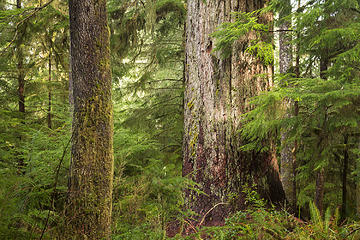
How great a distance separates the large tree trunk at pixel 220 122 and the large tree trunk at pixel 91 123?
1.26m

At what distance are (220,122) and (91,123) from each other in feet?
5.66

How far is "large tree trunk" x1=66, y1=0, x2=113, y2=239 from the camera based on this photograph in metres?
2.98

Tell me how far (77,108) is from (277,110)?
2.34 m

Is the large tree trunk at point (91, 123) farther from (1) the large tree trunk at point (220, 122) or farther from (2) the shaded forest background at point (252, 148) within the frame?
(1) the large tree trunk at point (220, 122)

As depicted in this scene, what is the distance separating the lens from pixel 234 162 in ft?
12.1

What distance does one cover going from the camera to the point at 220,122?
381 centimetres

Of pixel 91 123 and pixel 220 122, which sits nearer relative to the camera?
pixel 91 123

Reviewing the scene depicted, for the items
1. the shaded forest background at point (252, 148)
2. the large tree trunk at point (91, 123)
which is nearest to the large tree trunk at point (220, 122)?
the shaded forest background at point (252, 148)

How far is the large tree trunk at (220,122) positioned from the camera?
3.66 metres

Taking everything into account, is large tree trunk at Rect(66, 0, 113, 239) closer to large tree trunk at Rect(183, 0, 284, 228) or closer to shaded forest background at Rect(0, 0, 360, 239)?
shaded forest background at Rect(0, 0, 360, 239)

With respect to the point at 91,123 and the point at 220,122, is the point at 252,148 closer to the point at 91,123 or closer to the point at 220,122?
the point at 220,122

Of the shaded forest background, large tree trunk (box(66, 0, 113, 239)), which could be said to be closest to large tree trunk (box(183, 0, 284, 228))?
the shaded forest background

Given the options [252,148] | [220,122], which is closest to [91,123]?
[220,122]

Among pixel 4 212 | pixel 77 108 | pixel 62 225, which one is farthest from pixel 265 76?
pixel 4 212
